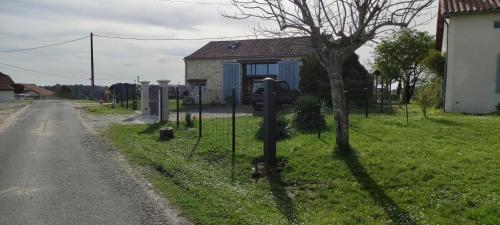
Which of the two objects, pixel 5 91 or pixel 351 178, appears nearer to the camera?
pixel 351 178

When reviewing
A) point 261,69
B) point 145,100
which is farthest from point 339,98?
→ point 261,69

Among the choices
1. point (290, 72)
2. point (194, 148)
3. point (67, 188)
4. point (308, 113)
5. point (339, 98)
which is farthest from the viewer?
point (290, 72)

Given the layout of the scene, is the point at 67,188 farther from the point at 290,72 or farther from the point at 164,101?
the point at 290,72

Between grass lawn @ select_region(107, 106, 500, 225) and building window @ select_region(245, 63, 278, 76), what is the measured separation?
23.2 metres

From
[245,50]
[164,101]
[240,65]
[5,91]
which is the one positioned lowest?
[164,101]

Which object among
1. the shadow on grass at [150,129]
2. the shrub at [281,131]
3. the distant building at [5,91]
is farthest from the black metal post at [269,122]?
the distant building at [5,91]

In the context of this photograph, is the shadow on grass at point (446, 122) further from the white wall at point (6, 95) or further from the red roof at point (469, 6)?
the white wall at point (6, 95)

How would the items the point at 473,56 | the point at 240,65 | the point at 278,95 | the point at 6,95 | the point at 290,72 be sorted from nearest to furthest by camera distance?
the point at 278,95 < the point at 473,56 < the point at 290,72 < the point at 240,65 < the point at 6,95

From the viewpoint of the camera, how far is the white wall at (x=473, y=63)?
15.3 m

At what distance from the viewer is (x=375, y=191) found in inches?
247

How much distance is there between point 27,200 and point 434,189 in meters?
5.55

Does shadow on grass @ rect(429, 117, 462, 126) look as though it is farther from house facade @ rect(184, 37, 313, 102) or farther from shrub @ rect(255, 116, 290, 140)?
house facade @ rect(184, 37, 313, 102)

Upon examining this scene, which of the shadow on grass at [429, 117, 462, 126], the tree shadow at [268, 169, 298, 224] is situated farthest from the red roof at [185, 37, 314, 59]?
the tree shadow at [268, 169, 298, 224]

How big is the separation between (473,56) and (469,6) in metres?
1.70
